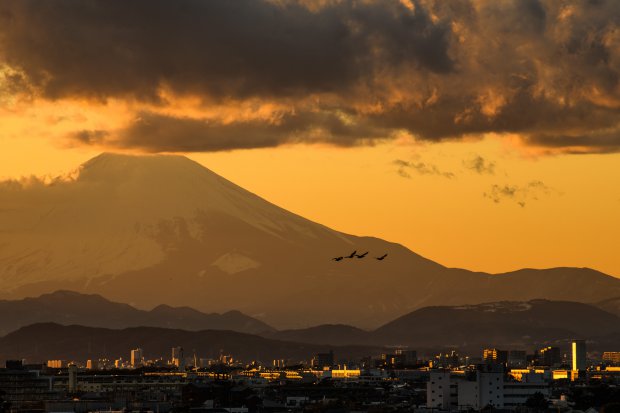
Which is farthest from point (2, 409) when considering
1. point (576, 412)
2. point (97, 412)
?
point (576, 412)

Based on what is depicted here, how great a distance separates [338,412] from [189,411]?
48.1 feet

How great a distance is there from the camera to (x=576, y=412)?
199625mm

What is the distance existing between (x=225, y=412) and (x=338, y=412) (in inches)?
440

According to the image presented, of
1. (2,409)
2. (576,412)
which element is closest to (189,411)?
(2,409)

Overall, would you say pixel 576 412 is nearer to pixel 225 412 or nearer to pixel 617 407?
pixel 617 407

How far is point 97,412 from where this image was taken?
19925 centimetres

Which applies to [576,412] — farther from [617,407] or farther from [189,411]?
[189,411]

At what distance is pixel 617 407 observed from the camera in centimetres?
19288

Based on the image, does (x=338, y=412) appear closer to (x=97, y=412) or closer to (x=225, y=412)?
(x=225, y=412)

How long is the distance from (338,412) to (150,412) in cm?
1856

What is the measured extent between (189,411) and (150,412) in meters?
4.17

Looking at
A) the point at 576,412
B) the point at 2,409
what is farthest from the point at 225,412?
the point at 576,412

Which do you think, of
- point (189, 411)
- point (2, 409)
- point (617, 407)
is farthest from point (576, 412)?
point (2, 409)

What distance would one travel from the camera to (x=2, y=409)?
190 m
